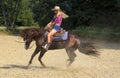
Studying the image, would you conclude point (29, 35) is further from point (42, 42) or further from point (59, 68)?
point (59, 68)

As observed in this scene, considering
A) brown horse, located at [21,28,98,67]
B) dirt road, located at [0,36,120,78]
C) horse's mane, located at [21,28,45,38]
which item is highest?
horse's mane, located at [21,28,45,38]

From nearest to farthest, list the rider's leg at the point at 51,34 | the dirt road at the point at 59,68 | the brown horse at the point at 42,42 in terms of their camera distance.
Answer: the dirt road at the point at 59,68 → the rider's leg at the point at 51,34 → the brown horse at the point at 42,42

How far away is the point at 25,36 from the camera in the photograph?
12.2 meters

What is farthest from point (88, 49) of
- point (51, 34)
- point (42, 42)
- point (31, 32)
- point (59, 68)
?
point (31, 32)

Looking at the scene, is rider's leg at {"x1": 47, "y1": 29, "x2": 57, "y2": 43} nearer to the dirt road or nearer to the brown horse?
the brown horse

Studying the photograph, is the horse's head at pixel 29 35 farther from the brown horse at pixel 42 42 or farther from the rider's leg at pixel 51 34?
the rider's leg at pixel 51 34

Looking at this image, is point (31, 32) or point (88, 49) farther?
point (88, 49)

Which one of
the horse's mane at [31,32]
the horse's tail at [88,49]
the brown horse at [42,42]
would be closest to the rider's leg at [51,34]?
the brown horse at [42,42]

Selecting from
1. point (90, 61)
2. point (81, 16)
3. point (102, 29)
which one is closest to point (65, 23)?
point (81, 16)

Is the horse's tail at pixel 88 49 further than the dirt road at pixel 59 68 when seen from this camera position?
Yes

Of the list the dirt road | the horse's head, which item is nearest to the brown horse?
the horse's head

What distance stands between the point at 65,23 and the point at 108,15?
3.69m

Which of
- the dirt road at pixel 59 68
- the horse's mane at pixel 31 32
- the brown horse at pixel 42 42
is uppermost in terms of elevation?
the horse's mane at pixel 31 32

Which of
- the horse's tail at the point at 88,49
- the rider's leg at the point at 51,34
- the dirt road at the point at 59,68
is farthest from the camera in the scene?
the horse's tail at the point at 88,49
